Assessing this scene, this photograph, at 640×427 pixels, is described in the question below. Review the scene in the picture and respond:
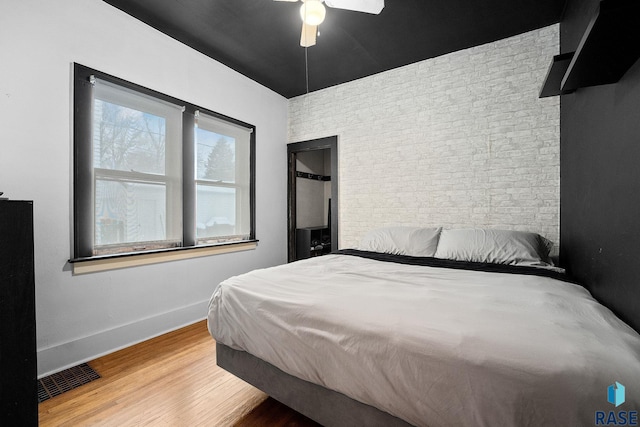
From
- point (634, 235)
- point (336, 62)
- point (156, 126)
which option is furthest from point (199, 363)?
point (336, 62)

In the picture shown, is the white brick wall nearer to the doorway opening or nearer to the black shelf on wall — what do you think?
the doorway opening

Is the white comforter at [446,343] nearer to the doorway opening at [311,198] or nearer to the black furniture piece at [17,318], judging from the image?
the black furniture piece at [17,318]

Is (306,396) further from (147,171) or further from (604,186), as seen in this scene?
(147,171)

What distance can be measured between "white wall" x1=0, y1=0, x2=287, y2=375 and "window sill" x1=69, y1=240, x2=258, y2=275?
0.19 feet

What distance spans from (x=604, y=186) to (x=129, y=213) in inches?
132

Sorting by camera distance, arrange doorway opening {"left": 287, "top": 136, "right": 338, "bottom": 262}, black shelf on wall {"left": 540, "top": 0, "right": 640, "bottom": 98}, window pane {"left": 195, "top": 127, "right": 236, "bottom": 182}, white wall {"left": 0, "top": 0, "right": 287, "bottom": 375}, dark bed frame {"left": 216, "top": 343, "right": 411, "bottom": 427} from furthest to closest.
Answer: doorway opening {"left": 287, "top": 136, "right": 338, "bottom": 262} < window pane {"left": 195, "top": 127, "right": 236, "bottom": 182} < white wall {"left": 0, "top": 0, "right": 287, "bottom": 375} < dark bed frame {"left": 216, "top": 343, "right": 411, "bottom": 427} < black shelf on wall {"left": 540, "top": 0, "right": 640, "bottom": 98}

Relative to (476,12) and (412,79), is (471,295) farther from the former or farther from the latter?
(412,79)

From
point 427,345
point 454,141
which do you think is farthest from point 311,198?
point 427,345

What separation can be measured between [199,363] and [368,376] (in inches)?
62.3

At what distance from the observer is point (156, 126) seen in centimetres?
264

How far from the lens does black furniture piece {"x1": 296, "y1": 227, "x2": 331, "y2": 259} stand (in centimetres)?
432

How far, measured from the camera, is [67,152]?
6.72 feet

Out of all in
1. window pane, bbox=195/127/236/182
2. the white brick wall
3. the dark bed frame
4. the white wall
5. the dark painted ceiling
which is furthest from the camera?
window pane, bbox=195/127/236/182

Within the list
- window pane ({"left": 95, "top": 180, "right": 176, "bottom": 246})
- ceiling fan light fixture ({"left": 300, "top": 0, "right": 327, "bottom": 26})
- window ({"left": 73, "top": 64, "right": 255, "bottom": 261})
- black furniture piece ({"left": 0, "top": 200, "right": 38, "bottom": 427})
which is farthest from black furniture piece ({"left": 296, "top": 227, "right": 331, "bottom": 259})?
black furniture piece ({"left": 0, "top": 200, "right": 38, "bottom": 427})
